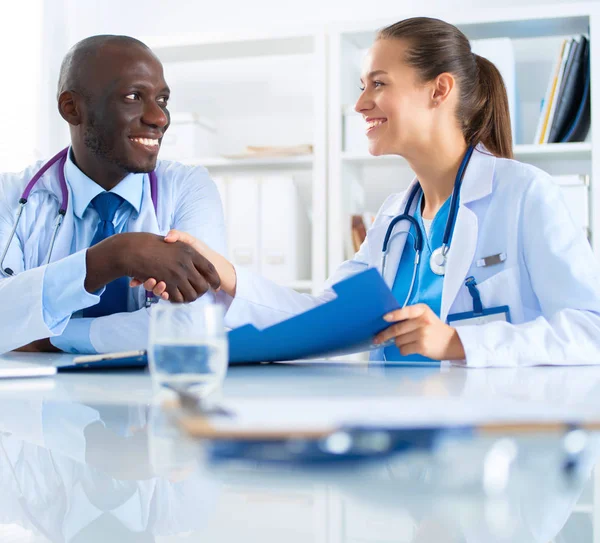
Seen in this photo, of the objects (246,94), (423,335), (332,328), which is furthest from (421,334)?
A: (246,94)

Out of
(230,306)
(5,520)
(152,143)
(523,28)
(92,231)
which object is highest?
(523,28)

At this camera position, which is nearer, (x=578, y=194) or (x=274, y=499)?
(x=274, y=499)

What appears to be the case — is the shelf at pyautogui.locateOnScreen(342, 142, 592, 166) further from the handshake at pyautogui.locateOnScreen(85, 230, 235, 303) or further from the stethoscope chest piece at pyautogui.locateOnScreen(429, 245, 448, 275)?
the handshake at pyautogui.locateOnScreen(85, 230, 235, 303)

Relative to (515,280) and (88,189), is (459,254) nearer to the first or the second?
(515,280)

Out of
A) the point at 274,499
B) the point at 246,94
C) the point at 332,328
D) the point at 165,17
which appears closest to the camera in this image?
the point at 274,499

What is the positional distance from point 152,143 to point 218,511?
59.7 inches

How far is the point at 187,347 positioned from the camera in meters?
0.56

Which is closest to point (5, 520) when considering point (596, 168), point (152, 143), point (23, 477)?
point (23, 477)

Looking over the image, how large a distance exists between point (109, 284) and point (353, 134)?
151cm

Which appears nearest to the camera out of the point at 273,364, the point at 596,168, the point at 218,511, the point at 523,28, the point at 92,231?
the point at 218,511

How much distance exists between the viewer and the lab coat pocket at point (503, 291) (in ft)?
4.53

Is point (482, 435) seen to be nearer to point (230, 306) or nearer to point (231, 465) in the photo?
point (231, 465)

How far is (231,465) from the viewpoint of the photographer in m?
0.36

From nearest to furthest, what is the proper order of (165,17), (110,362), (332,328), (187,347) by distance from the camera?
(187,347)
(332,328)
(110,362)
(165,17)
